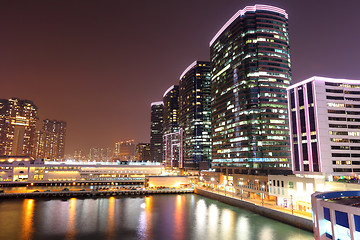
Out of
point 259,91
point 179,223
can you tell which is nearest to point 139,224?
point 179,223

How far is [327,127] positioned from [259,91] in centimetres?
5183

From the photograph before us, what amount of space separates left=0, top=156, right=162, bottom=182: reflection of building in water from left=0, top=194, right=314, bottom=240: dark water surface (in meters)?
83.9

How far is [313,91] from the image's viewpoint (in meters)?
84.1

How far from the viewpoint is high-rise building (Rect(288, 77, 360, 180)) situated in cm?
8169

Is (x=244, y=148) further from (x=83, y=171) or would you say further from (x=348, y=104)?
(x=83, y=171)

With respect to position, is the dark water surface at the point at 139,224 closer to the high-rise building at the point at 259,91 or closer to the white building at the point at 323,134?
the white building at the point at 323,134

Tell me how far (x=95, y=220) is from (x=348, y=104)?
8937 cm

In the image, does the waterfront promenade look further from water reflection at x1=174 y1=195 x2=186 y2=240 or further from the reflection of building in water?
the reflection of building in water

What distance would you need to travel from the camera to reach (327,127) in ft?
273

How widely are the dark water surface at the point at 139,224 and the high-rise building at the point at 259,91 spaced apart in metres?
47.5

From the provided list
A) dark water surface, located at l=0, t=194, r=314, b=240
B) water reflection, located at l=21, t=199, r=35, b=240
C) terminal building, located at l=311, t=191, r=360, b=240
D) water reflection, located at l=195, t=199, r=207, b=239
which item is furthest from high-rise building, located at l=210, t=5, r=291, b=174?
water reflection, located at l=21, t=199, r=35, b=240

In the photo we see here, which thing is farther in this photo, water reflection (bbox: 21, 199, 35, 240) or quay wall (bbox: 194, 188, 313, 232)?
quay wall (bbox: 194, 188, 313, 232)

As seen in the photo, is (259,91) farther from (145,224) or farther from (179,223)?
(145,224)

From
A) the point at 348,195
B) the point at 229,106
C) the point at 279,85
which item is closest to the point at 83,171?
the point at 229,106
